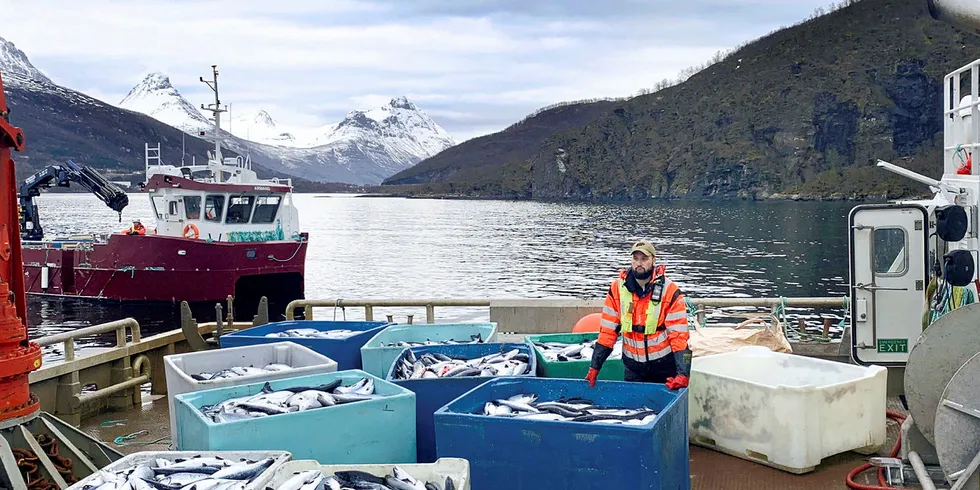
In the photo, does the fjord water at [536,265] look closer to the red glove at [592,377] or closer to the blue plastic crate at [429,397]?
the blue plastic crate at [429,397]

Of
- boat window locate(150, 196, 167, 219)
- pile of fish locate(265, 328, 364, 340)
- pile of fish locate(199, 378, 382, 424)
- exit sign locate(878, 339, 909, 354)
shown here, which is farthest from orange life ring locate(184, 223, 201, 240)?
exit sign locate(878, 339, 909, 354)

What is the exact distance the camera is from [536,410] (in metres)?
5.55

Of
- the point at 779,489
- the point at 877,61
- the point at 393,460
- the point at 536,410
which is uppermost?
the point at 877,61

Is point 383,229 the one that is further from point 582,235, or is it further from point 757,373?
point 757,373

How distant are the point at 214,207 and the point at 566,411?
2500 cm

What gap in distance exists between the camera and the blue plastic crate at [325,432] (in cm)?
527

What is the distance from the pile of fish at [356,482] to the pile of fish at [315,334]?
3749 mm

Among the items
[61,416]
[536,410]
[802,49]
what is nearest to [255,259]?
[61,416]

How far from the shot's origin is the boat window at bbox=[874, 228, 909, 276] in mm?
8688

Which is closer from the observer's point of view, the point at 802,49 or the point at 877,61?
the point at 877,61

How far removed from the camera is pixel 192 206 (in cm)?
2819

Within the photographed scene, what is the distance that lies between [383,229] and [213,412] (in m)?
95.6

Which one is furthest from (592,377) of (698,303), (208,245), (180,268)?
(180,268)

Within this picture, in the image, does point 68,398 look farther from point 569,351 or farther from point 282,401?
point 569,351
